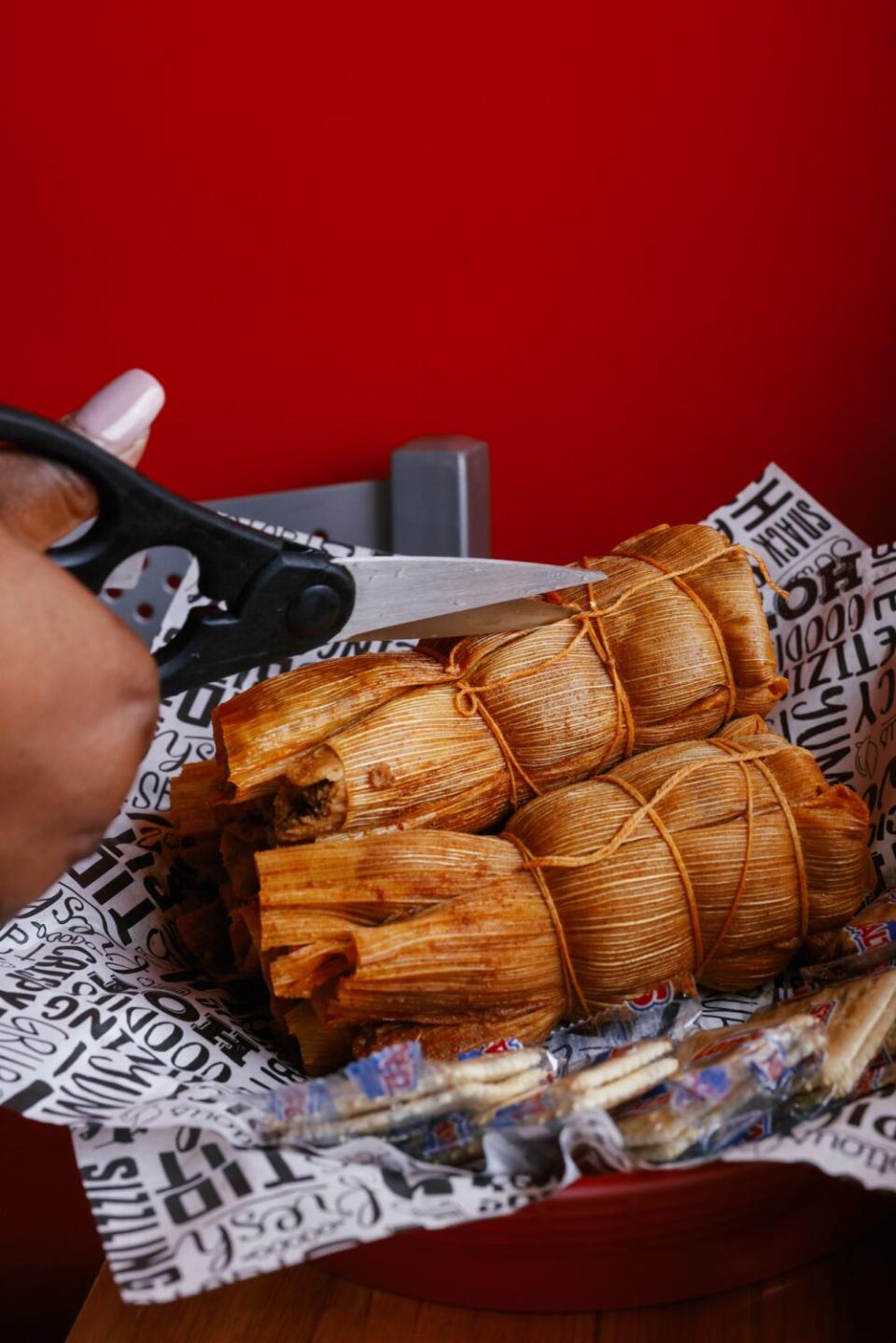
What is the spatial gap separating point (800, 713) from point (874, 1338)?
1.90ft

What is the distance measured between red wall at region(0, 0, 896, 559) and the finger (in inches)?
38.7

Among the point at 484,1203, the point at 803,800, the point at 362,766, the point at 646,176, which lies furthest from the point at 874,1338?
the point at 646,176

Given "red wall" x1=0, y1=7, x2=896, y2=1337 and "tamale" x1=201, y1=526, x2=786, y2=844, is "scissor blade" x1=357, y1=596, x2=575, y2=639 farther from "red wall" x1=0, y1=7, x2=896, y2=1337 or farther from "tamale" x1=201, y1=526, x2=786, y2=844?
"red wall" x1=0, y1=7, x2=896, y2=1337

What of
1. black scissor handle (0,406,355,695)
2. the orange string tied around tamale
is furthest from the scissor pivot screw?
the orange string tied around tamale

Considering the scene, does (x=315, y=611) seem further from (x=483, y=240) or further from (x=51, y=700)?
(x=483, y=240)

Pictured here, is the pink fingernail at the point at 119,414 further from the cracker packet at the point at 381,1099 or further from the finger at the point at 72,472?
the cracker packet at the point at 381,1099

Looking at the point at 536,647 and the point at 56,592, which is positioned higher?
the point at 56,592

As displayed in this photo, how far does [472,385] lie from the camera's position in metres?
1.70

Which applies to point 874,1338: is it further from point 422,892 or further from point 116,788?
point 116,788

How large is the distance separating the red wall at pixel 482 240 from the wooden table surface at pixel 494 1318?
114 centimetres

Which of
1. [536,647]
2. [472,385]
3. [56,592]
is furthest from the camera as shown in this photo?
[472,385]

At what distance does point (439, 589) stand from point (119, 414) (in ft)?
0.89

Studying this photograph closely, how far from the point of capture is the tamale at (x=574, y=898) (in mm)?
863

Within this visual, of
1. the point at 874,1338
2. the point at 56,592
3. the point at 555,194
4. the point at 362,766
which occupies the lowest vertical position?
the point at 874,1338
